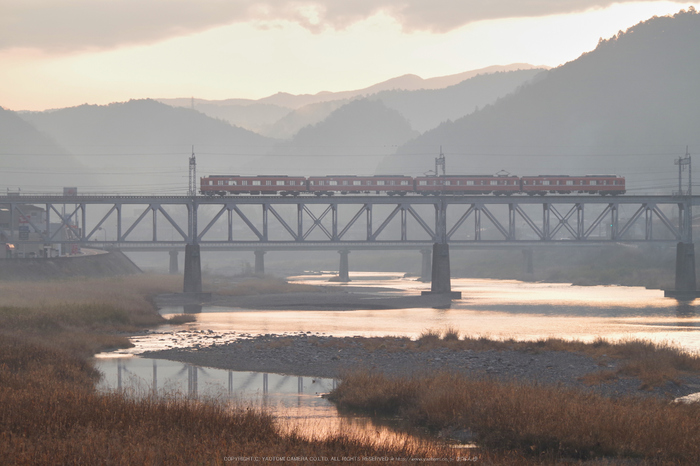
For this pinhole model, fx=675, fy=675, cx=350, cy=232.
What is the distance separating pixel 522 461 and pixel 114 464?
8.76m

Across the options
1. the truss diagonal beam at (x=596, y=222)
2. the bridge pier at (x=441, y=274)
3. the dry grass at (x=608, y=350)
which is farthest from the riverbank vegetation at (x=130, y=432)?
the truss diagonal beam at (x=596, y=222)

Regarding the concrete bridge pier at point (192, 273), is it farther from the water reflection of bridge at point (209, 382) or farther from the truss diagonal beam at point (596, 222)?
the water reflection of bridge at point (209, 382)

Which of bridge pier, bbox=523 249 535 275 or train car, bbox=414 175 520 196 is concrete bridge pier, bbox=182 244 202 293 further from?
bridge pier, bbox=523 249 535 275

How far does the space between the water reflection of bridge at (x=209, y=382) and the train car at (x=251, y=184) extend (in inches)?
2137

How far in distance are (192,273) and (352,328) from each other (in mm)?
38649

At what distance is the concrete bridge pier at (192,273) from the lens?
84.4 meters

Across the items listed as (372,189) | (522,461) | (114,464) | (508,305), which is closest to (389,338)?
(522,461)

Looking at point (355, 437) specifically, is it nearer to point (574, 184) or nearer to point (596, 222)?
point (596, 222)

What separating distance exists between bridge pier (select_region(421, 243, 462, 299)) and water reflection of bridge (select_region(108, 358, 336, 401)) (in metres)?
56.7

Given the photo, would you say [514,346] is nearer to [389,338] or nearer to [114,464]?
[389,338]

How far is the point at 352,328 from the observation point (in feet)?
170

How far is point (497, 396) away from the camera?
19641mm

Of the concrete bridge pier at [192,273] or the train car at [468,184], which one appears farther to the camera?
the train car at [468,184]

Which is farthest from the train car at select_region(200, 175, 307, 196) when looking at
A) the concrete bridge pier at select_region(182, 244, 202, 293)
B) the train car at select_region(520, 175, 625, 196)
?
the train car at select_region(520, 175, 625, 196)
